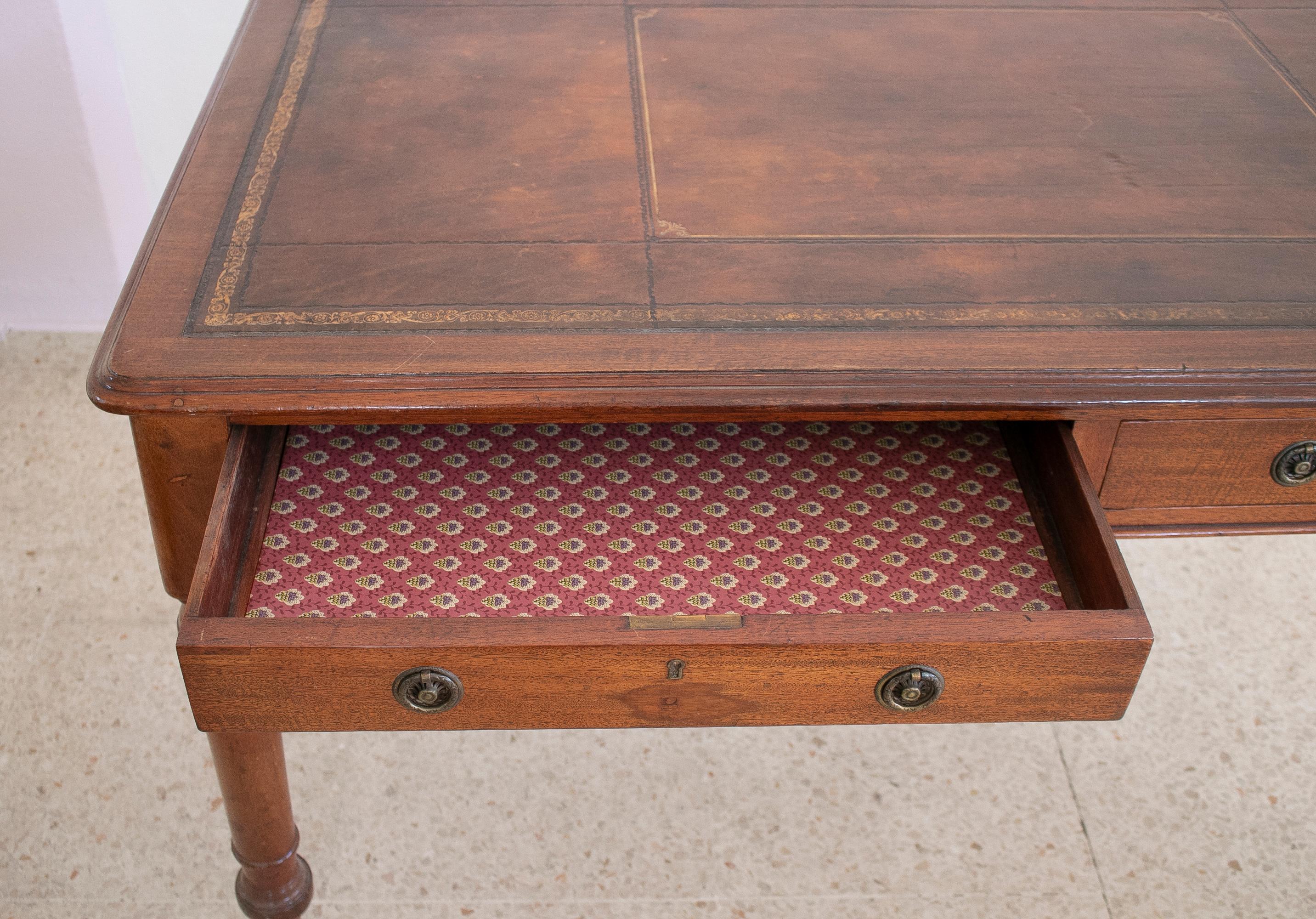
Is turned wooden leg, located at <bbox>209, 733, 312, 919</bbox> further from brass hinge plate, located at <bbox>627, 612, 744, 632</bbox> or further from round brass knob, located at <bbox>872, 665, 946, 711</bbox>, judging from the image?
round brass knob, located at <bbox>872, 665, 946, 711</bbox>

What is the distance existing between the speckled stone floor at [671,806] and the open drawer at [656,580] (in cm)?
48

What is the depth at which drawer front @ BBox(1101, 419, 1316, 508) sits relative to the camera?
1.01 metres

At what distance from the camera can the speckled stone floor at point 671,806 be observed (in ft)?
4.29

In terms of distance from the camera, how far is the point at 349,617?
892 mm

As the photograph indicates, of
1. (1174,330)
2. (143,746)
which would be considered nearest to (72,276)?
(143,746)

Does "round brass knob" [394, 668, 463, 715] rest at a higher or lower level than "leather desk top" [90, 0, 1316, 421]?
lower

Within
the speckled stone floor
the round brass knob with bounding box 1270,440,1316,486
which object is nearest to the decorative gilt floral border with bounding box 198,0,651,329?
the round brass knob with bounding box 1270,440,1316,486

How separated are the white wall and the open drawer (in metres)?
0.98

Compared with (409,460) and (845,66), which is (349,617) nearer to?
(409,460)

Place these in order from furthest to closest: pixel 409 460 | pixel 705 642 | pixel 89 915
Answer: pixel 89 915
pixel 409 460
pixel 705 642

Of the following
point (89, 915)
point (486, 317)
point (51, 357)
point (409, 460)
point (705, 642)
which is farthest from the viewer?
point (51, 357)

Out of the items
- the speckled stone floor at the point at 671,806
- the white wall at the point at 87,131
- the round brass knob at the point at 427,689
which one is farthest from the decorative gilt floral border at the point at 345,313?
the white wall at the point at 87,131

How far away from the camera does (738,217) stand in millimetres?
1088

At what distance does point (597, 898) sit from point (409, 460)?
521 millimetres
